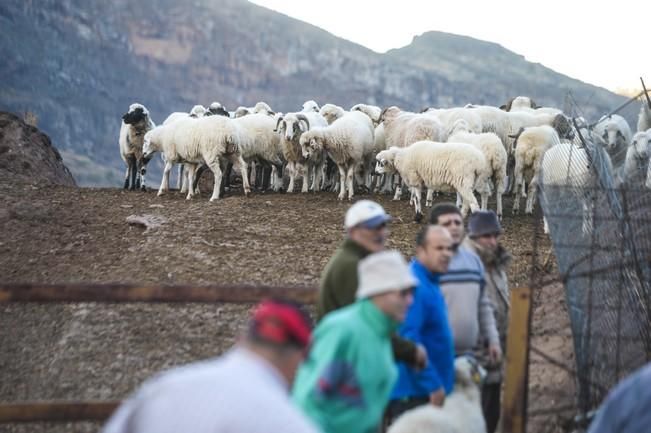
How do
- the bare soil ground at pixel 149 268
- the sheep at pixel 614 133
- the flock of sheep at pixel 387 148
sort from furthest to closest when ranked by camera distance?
the sheep at pixel 614 133 < the flock of sheep at pixel 387 148 < the bare soil ground at pixel 149 268

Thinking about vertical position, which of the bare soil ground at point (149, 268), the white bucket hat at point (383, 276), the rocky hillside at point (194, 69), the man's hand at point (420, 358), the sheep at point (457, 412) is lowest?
the bare soil ground at point (149, 268)

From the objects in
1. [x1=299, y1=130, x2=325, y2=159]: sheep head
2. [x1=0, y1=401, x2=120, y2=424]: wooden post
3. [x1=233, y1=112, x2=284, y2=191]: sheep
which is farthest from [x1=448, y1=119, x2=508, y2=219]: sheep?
[x1=0, y1=401, x2=120, y2=424]: wooden post

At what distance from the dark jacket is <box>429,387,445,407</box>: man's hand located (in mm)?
406

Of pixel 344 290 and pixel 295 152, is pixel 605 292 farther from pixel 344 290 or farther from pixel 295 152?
pixel 295 152

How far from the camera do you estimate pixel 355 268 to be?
4.81 meters

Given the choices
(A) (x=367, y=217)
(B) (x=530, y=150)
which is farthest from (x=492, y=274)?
(B) (x=530, y=150)

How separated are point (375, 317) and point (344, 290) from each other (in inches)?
31.9

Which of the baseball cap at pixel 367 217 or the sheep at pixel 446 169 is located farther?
the sheep at pixel 446 169

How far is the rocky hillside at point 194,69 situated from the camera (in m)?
98.4

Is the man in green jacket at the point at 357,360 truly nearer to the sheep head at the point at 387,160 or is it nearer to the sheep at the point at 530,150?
the sheep at the point at 530,150

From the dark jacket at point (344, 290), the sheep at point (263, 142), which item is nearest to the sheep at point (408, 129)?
the sheep at point (263, 142)

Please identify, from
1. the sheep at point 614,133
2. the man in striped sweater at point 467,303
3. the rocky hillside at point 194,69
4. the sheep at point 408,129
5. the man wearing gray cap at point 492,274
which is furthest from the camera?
the rocky hillside at point 194,69

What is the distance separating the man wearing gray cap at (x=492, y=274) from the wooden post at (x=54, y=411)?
97.5 inches

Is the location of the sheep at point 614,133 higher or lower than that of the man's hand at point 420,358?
higher
